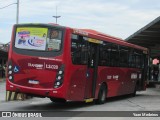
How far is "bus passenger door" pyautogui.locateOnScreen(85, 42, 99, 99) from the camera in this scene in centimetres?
1781

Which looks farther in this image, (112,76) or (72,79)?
(112,76)

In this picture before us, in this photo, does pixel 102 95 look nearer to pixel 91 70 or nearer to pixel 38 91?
pixel 91 70

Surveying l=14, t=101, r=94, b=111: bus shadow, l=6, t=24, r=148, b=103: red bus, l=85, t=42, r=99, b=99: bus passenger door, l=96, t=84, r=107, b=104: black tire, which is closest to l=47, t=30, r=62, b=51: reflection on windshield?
l=6, t=24, r=148, b=103: red bus

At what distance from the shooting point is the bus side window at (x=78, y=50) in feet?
53.5

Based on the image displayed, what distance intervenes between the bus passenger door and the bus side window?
555 millimetres

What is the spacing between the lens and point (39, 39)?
16.2 metres

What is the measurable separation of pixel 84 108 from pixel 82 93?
603 mm

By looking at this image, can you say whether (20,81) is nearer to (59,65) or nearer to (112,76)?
(59,65)

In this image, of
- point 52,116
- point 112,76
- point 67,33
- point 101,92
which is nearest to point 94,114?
point 52,116

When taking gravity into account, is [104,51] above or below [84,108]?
above

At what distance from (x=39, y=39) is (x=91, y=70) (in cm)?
295

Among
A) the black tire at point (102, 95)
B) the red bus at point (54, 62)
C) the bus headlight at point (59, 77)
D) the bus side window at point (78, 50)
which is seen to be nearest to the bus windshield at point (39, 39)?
the red bus at point (54, 62)

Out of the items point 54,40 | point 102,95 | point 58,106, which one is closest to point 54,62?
point 54,40

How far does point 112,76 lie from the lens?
2092 centimetres
